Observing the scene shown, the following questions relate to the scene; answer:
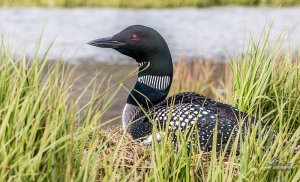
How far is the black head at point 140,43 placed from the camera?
5262 millimetres

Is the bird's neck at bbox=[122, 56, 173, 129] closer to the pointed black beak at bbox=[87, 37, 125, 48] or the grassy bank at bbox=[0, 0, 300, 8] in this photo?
the pointed black beak at bbox=[87, 37, 125, 48]

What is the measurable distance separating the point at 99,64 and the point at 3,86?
10425 mm

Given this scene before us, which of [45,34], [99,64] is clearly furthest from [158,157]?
[45,34]

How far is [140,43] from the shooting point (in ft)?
17.4

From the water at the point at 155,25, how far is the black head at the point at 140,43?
30.0ft

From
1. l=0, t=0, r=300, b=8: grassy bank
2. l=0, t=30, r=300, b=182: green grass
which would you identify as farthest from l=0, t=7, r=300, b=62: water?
l=0, t=30, r=300, b=182: green grass

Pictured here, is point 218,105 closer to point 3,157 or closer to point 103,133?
point 103,133

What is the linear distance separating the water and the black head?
30.0 ft

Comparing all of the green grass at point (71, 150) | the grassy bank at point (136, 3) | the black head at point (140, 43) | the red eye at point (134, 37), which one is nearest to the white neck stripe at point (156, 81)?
the black head at point (140, 43)

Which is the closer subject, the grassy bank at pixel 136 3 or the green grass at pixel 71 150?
the green grass at pixel 71 150

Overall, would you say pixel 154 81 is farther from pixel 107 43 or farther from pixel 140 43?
pixel 107 43

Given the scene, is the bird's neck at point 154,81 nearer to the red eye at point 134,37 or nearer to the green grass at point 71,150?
the red eye at point 134,37

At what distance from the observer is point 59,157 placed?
3.49m

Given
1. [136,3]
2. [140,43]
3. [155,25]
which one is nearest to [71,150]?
[140,43]
